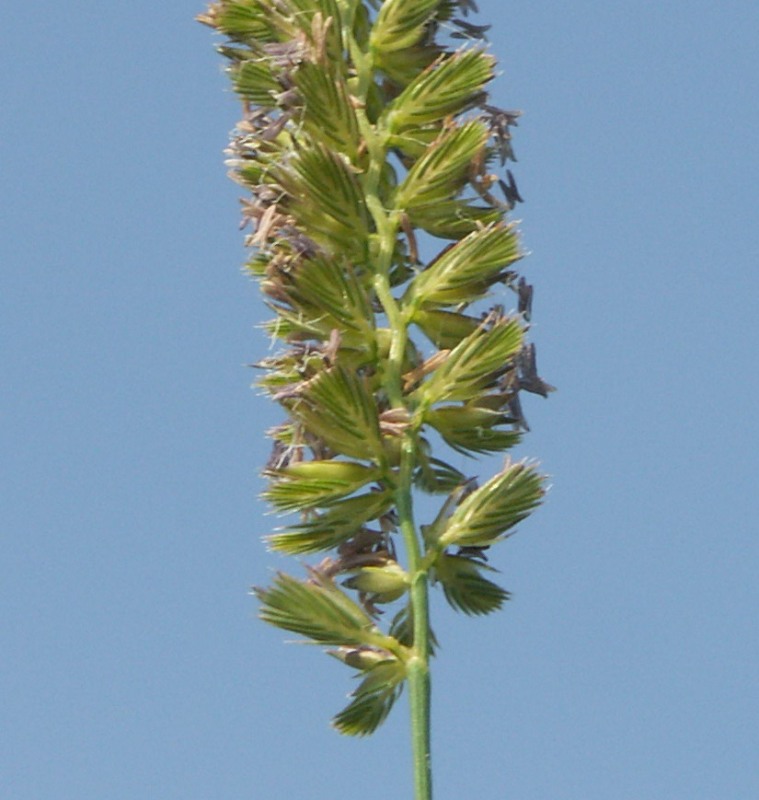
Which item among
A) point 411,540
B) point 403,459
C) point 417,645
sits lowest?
point 417,645

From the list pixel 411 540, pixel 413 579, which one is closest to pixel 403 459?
pixel 411 540

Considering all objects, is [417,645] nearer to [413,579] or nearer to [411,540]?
[413,579]

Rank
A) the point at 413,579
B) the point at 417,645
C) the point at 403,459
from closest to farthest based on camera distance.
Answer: the point at 417,645, the point at 413,579, the point at 403,459

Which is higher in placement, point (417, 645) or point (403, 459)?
point (403, 459)

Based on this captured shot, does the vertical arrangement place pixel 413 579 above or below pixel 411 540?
→ below

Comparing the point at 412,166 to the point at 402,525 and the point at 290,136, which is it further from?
the point at 402,525

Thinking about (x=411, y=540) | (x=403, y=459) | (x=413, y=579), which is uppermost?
(x=403, y=459)

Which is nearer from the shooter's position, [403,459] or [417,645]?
[417,645]

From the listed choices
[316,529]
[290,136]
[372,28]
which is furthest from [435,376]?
[372,28]

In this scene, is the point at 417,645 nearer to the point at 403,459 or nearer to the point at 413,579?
the point at 413,579

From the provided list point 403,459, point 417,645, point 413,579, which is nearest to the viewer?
point 417,645

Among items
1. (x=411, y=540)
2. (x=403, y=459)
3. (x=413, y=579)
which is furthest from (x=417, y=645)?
(x=403, y=459)
